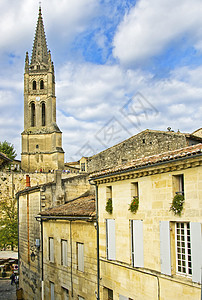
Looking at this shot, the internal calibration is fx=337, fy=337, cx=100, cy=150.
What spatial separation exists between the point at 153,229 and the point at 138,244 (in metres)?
0.97

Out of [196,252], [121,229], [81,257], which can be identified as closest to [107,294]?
[81,257]

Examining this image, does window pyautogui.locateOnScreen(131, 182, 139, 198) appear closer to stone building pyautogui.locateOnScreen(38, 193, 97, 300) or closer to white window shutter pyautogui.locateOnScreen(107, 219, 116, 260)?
white window shutter pyautogui.locateOnScreen(107, 219, 116, 260)

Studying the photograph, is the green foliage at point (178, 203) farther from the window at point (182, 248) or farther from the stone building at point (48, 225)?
the stone building at point (48, 225)

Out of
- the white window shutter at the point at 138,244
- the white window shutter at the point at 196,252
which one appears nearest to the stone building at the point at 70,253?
the white window shutter at the point at 138,244

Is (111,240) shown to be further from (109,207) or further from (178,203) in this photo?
(178,203)

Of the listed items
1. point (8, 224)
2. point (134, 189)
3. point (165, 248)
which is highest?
point (134, 189)

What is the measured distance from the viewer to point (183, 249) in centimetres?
948

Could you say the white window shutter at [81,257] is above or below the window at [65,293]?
above

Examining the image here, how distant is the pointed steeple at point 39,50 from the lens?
72.8 m

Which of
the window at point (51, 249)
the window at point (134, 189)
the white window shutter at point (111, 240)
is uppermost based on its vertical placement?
the window at point (134, 189)

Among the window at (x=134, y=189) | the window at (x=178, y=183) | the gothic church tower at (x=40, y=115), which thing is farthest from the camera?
the gothic church tower at (x=40, y=115)

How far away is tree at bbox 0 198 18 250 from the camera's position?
37438mm

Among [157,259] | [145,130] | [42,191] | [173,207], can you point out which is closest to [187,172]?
[173,207]

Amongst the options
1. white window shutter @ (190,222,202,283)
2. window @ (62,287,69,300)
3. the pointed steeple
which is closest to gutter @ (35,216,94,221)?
window @ (62,287,69,300)
